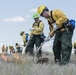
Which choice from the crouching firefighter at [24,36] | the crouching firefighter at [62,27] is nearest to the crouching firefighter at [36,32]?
the crouching firefighter at [62,27]

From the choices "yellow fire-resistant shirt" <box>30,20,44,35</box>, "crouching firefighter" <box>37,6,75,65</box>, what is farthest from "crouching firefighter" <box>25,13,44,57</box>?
A: "crouching firefighter" <box>37,6,75,65</box>

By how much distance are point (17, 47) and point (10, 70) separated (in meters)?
23.7

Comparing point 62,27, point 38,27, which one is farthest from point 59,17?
point 38,27

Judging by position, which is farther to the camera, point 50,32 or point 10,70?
point 50,32

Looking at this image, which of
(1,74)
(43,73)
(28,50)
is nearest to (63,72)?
(43,73)

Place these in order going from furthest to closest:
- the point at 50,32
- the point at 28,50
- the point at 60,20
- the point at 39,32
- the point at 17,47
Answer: the point at 17,47, the point at 28,50, the point at 39,32, the point at 50,32, the point at 60,20

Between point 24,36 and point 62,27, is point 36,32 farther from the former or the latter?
point 24,36

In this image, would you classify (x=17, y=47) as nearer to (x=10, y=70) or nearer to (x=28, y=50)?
(x=28, y=50)

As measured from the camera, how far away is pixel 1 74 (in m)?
6.59

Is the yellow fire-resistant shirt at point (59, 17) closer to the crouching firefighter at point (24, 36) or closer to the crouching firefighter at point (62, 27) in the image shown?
the crouching firefighter at point (62, 27)

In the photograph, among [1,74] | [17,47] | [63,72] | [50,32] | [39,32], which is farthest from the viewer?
[17,47]

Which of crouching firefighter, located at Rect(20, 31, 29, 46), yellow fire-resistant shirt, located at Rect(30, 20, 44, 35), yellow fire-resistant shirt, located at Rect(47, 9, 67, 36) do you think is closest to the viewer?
yellow fire-resistant shirt, located at Rect(47, 9, 67, 36)

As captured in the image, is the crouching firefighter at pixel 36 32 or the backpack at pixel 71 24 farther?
the crouching firefighter at pixel 36 32

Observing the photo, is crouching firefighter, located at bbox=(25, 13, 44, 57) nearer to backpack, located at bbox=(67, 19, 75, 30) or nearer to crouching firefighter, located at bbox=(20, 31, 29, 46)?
Result: backpack, located at bbox=(67, 19, 75, 30)
